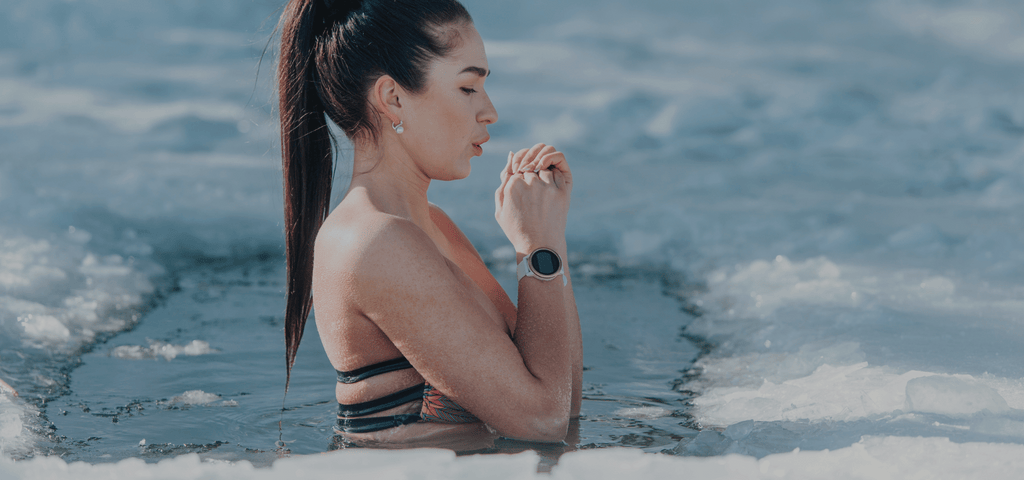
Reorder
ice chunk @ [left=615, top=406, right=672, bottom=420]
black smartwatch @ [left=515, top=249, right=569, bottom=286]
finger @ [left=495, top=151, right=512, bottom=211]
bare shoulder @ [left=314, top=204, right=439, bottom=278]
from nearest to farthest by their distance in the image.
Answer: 1. bare shoulder @ [left=314, top=204, right=439, bottom=278]
2. black smartwatch @ [left=515, top=249, right=569, bottom=286]
3. finger @ [left=495, top=151, right=512, bottom=211]
4. ice chunk @ [left=615, top=406, right=672, bottom=420]

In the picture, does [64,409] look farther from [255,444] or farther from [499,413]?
[499,413]

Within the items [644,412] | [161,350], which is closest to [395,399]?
[644,412]

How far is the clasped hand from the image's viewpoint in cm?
221

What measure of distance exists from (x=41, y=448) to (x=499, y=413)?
1.43 m

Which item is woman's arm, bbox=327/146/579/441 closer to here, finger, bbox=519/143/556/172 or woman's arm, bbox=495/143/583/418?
woman's arm, bbox=495/143/583/418

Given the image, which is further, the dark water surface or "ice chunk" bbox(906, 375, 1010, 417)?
the dark water surface

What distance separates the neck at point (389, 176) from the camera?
85.9 inches

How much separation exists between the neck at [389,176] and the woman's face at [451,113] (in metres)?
0.04

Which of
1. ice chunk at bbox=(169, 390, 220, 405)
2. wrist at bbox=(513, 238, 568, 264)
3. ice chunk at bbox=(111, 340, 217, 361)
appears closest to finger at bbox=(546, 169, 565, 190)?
wrist at bbox=(513, 238, 568, 264)

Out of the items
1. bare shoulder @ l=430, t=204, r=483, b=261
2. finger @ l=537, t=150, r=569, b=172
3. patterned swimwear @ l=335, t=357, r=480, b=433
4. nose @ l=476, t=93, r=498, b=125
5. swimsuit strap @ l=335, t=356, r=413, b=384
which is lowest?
patterned swimwear @ l=335, t=357, r=480, b=433

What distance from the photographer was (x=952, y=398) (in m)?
2.29

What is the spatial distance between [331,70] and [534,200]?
0.60m

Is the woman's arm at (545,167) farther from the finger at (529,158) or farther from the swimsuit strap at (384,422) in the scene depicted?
the swimsuit strap at (384,422)

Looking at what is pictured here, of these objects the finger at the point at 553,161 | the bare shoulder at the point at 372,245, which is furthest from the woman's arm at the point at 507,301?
the bare shoulder at the point at 372,245
